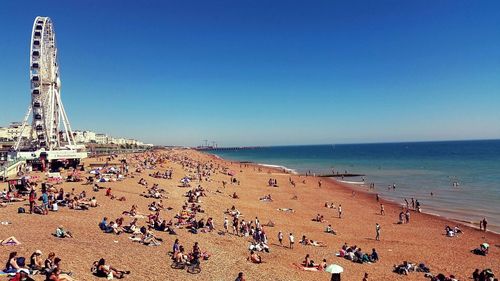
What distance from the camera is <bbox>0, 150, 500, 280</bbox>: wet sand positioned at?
11969 millimetres

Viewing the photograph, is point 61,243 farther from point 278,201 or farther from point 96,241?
point 278,201

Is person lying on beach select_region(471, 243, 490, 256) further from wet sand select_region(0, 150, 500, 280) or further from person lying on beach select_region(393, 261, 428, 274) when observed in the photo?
person lying on beach select_region(393, 261, 428, 274)

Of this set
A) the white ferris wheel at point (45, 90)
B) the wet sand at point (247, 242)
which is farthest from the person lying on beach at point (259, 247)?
the white ferris wheel at point (45, 90)

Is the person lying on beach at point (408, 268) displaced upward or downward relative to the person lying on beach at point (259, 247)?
downward

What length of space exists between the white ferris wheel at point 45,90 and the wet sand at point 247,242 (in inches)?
661

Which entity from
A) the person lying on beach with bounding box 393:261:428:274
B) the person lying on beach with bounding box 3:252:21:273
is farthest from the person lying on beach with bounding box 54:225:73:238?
the person lying on beach with bounding box 393:261:428:274

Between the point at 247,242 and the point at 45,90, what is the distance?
3273 cm

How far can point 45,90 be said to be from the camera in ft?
129

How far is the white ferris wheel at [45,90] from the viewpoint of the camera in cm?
3738

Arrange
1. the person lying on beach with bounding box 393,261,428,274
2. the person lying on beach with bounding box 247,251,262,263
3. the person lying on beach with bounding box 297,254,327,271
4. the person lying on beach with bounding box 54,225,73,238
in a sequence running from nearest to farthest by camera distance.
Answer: the person lying on beach with bounding box 54,225,73,238, the person lying on beach with bounding box 247,251,262,263, the person lying on beach with bounding box 297,254,327,271, the person lying on beach with bounding box 393,261,428,274

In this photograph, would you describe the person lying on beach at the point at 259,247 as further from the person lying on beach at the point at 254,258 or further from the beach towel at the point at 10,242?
the beach towel at the point at 10,242

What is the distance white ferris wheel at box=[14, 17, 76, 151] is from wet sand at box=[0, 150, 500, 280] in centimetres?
1679

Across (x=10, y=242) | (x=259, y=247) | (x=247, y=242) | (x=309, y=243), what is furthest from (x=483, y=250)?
(x=10, y=242)

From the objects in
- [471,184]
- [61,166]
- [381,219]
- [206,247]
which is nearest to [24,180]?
[206,247]
